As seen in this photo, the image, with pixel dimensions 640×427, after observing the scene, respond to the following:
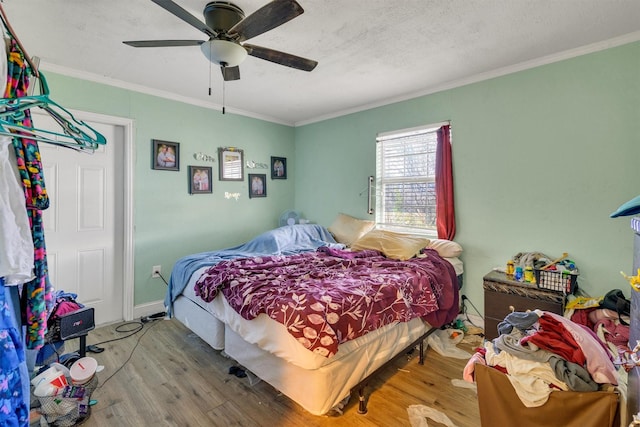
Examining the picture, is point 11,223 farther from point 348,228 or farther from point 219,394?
point 348,228

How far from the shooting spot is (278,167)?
15.0 ft

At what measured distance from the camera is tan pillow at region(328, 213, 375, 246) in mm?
3710

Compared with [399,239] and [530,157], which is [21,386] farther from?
[530,157]

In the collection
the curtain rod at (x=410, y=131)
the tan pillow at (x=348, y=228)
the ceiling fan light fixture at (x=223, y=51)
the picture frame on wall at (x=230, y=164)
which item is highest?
the ceiling fan light fixture at (x=223, y=51)

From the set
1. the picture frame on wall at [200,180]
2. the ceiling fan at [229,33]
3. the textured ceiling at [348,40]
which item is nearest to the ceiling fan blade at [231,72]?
the ceiling fan at [229,33]

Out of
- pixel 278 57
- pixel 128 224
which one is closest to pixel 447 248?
pixel 278 57

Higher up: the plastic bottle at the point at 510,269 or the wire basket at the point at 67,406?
the plastic bottle at the point at 510,269

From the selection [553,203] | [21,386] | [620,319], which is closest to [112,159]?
[21,386]

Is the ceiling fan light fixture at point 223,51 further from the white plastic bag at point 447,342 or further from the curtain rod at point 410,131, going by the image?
the white plastic bag at point 447,342

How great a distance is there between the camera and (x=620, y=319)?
1.96 meters

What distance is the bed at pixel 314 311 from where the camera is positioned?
1.62 m

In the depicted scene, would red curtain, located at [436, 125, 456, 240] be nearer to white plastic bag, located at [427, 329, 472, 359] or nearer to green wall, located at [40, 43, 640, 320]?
green wall, located at [40, 43, 640, 320]

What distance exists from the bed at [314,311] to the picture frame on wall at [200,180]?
107cm

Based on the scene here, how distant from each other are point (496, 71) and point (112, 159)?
→ 12.8ft
